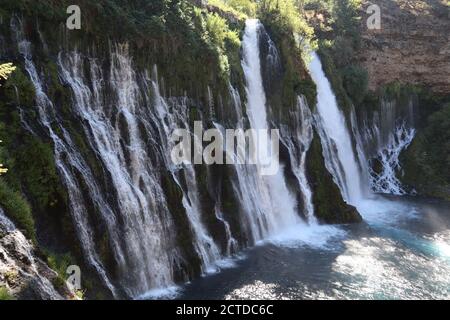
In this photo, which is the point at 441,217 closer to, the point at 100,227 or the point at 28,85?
the point at 100,227

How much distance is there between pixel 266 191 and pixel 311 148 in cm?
430

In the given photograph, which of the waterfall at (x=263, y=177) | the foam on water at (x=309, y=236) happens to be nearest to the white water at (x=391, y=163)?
the foam on water at (x=309, y=236)

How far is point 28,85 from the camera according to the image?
485 inches

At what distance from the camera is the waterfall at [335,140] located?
85.8 feet

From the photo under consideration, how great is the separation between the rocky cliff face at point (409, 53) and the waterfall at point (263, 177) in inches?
552

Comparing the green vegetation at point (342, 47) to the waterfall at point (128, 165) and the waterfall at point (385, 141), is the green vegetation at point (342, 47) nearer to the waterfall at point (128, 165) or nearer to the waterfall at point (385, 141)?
the waterfall at point (385, 141)

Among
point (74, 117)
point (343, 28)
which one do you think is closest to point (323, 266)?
point (74, 117)

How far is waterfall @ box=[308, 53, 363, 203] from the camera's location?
26.2 metres

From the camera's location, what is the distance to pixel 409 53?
117ft

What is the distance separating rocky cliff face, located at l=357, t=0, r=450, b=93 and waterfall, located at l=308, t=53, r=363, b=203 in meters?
7.02

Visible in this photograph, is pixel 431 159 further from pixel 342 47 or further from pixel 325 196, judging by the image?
→ pixel 325 196

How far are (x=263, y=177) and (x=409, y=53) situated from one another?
20.2 metres

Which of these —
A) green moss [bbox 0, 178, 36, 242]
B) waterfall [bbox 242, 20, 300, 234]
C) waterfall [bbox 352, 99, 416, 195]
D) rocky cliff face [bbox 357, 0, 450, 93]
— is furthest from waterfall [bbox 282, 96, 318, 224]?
green moss [bbox 0, 178, 36, 242]

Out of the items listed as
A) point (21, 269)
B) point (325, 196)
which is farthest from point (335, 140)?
point (21, 269)
